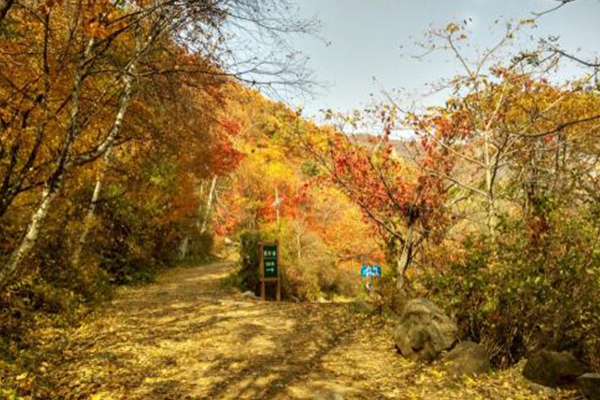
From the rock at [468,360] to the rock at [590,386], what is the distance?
1219 mm

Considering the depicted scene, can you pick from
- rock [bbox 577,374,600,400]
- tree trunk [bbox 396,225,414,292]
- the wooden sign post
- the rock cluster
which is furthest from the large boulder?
the wooden sign post

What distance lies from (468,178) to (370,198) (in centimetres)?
222

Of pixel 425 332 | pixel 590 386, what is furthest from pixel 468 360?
pixel 590 386

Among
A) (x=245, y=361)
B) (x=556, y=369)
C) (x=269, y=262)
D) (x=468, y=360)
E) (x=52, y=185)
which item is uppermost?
(x=52, y=185)

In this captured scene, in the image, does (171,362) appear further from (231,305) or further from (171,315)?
(231,305)

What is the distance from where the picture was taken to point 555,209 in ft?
18.3

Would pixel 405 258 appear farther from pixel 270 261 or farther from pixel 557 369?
pixel 270 261

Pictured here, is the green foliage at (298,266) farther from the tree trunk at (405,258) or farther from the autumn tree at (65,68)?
the autumn tree at (65,68)

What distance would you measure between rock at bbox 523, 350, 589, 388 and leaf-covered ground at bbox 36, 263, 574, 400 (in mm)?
147

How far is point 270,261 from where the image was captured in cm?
1216

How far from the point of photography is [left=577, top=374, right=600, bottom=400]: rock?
153 inches

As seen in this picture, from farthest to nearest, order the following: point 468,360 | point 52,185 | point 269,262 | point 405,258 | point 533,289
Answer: point 269,262, point 405,258, point 468,360, point 533,289, point 52,185

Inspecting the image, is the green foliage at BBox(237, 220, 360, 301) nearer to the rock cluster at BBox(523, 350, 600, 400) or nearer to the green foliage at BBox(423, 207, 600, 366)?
the green foliage at BBox(423, 207, 600, 366)

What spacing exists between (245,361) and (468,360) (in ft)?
9.30
